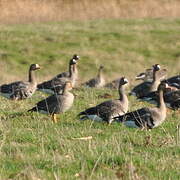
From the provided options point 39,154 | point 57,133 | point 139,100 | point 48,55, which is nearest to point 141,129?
point 57,133

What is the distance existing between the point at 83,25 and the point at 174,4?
640 cm

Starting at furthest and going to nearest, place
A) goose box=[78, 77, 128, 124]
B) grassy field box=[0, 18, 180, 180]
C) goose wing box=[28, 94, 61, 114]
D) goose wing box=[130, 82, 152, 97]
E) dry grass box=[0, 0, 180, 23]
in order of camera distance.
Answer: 1. dry grass box=[0, 0, 180, 23]
2. goose wing box=[130, 82, 152, 97]
3. goose wing box=[28, 94, 61, 114]
4. goose box=[78, 77, 128, 124]
5. grassy field box=[0, 18, 180, 180]

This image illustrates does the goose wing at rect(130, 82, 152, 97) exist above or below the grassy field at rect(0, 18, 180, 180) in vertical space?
below

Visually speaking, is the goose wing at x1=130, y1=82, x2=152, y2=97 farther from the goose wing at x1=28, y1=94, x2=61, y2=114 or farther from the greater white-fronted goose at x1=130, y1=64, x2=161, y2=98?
the goose wing at x1=28, y1=94, x2=61, y2=114

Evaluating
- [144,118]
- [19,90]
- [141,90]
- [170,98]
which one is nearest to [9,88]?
[19,90]

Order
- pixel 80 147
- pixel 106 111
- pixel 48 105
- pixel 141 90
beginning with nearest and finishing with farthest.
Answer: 1. pixel 80 147
2. pixel 106 111
3. pixel 48 105
4. pixel 141 90

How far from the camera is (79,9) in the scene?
133 feet

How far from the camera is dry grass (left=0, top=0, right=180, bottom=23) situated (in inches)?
1296

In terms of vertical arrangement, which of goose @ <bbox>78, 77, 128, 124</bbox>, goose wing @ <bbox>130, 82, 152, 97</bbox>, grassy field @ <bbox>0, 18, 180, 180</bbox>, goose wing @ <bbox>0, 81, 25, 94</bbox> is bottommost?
goose wing @ <bbox>130, 82, 152, 97</bbox>

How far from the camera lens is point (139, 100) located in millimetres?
16969

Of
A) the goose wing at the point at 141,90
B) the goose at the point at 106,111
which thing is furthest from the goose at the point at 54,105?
the goose wing at the point at 141,90

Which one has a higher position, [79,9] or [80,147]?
[80,147]

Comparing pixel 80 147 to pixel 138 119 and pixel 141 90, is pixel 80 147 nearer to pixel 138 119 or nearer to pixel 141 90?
pixel 138 119

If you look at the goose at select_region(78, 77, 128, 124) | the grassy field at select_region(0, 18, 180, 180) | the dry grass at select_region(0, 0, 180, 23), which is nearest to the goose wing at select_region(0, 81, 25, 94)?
the grassy field at select_region(0, 18, 180, 180)
